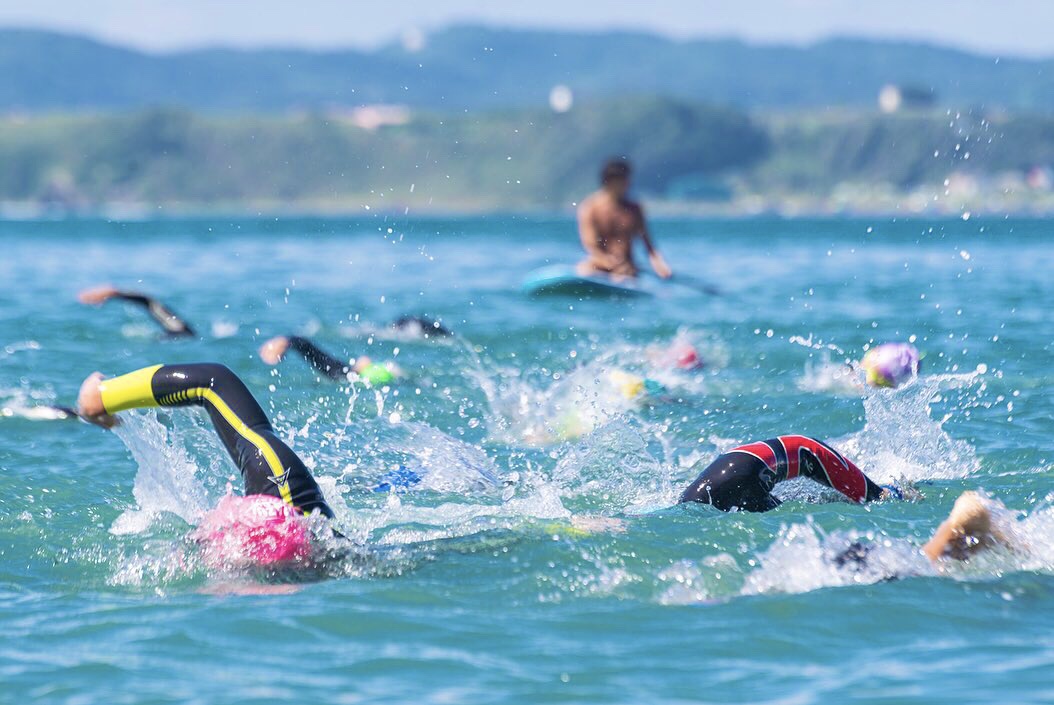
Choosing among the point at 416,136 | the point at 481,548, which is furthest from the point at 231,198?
the point at 481,548

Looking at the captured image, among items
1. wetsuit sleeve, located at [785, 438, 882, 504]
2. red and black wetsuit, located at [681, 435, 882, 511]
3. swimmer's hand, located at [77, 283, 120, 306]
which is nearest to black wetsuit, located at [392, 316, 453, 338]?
swimmer's hand, located at [77, 283, 120, 306]

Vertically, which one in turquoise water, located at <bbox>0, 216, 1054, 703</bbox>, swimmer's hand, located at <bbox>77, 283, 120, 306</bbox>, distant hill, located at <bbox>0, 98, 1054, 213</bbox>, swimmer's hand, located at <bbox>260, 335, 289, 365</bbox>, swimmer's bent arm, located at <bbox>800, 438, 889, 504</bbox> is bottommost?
turquoise water, located at <bbox>0, 216, 1054, 703</bbox>

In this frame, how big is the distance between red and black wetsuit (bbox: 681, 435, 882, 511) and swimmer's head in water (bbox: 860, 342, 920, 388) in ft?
16.7

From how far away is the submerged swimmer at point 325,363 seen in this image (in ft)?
36.7

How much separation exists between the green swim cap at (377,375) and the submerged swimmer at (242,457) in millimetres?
6672

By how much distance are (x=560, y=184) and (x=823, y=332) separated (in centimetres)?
16621

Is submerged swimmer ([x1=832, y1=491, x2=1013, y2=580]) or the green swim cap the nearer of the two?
submerged swimmer ([x1=832, y1=491, x2=1013, y2=580])

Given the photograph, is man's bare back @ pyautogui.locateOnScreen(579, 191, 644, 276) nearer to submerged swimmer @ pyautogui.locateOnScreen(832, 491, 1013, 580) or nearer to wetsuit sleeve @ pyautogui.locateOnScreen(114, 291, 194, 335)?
wetsuit sleeve @ pyautogui.locateOnScreen(114, 291, 194, 335)

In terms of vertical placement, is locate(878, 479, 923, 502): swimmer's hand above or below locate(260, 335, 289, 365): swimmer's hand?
below

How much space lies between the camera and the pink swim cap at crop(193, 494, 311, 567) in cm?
707

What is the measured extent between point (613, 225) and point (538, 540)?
1367cm

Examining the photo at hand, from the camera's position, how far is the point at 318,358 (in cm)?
1266

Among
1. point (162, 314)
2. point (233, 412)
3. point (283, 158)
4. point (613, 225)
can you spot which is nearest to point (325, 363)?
point (162, 314)

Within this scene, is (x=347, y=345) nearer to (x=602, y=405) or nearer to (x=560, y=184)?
(x=602, y=405)
